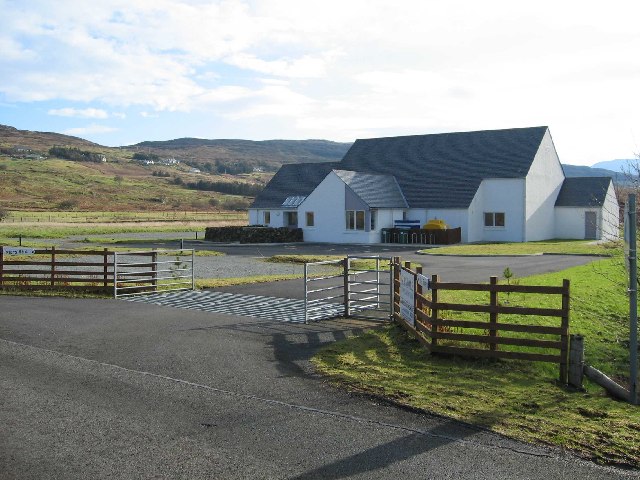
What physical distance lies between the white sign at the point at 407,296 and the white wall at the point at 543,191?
37.2 m

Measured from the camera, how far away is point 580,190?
5450 centimetres

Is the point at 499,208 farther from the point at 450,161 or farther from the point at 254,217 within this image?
the point at 254,217

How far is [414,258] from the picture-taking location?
33.7 meters

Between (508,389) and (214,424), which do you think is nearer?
(214,424)

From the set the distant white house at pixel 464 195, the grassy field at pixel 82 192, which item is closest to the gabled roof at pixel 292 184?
the distant white house at pixel 464 195

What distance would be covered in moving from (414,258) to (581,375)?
79.7 ft

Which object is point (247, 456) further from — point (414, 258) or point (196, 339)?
point (414, 258)

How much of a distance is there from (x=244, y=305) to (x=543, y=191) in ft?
132

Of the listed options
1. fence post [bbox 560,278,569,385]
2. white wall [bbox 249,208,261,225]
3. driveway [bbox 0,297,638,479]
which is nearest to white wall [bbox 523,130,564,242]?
white wall [bbox 249,208,261,225]

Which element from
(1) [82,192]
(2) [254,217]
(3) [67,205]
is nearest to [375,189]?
(2) [254,217]

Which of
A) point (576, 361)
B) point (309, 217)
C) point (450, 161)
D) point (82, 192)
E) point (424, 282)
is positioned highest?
point (82, 192)

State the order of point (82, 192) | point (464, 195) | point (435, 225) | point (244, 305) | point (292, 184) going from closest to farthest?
point (244, 305) < point (435, 225) < point (464, 195) < point (292, 184) < point (82, 192)

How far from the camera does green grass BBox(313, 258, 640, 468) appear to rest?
727 cm

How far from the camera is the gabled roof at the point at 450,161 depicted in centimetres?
5038
